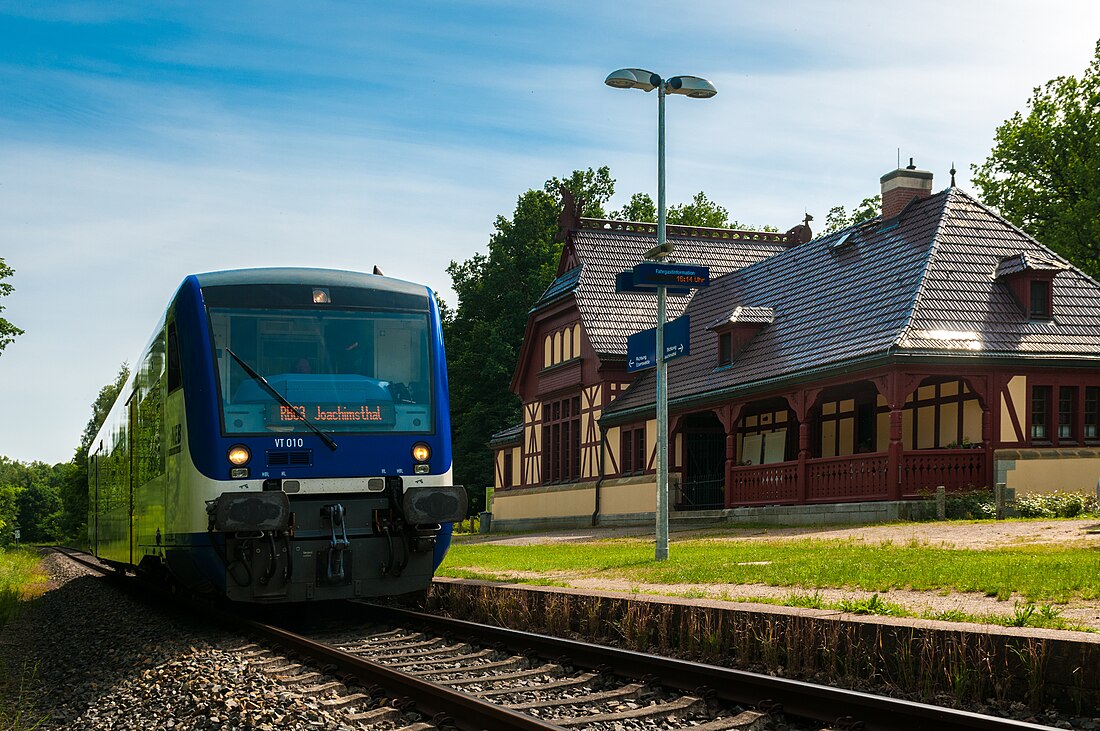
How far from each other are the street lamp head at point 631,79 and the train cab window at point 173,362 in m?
8.84

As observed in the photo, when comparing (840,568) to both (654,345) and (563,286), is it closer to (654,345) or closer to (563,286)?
(654,345)

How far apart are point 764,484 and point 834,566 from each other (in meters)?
16.2

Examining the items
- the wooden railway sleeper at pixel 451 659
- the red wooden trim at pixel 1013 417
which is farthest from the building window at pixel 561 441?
the wooden railway sleeper at pixel 451 659

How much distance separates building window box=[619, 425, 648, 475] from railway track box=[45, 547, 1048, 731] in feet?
88.3

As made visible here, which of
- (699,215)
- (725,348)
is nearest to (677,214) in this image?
(699,215)

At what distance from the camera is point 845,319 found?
97.2 feet

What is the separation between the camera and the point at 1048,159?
1930 inches

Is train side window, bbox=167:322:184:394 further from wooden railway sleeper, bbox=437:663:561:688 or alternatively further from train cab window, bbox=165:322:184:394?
wooden railway sleeper, bbox=437:663:561:688

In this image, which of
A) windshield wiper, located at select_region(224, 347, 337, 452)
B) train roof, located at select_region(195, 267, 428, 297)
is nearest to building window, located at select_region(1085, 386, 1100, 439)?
train roof, located at select_region(195, 267, 428, 297)

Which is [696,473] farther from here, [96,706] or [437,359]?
[96,706]

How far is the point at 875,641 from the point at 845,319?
2171 cm

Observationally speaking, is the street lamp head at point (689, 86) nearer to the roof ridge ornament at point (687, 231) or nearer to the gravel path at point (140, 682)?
the gravel path at point (140, 682)

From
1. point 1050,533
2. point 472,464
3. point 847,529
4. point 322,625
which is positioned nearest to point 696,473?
point 847,529

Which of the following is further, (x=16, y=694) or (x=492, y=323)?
(x=492, y=323)
